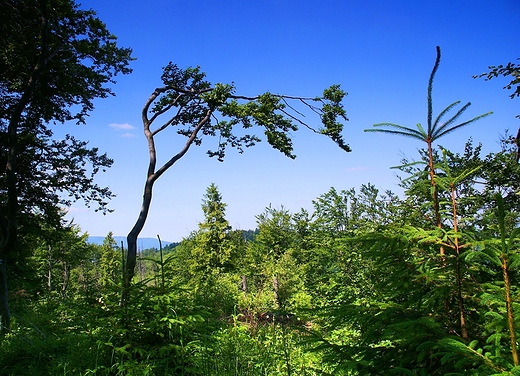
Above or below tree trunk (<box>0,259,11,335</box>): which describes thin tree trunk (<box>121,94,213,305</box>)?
above

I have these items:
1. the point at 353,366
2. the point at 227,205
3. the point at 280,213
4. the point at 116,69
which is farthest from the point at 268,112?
the point at 227,205

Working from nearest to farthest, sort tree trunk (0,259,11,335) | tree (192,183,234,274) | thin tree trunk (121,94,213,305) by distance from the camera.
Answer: tree trunk (0,259,11,335) < thin tree trunk (121,94,213,305) < tree (192,183,234,274)

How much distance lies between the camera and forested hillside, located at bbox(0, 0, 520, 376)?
2295 millimetres

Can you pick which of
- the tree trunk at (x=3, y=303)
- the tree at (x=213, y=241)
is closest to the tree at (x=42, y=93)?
the tree trunk at (x=3, y=303)

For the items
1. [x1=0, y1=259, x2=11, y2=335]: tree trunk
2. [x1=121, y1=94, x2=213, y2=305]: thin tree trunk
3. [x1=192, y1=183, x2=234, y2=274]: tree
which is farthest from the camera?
[x1=192, y1=183, x2=234, y2=274]: tree

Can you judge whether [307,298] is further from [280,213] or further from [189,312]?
[280,213]

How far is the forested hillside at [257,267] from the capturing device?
7.53 feet

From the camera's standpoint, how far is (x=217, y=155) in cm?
1148

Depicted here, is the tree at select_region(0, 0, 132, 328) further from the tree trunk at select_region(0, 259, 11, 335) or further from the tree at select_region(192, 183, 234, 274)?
the tree at select_region(192, 183, 234, 274)

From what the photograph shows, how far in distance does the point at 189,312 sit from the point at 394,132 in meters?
2.83

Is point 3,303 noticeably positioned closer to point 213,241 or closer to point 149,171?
point 149,171

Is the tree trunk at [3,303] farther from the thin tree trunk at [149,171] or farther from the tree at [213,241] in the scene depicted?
the tree at [213,241]

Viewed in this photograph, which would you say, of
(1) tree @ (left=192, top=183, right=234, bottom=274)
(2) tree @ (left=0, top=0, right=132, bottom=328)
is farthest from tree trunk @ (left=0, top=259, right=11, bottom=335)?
(1) tree @ (left=192, top=183, right=234, bottom=274)

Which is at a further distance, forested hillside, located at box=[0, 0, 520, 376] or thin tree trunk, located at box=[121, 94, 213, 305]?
thin tree trunk, located at box=[121, 94, 213, 305]
